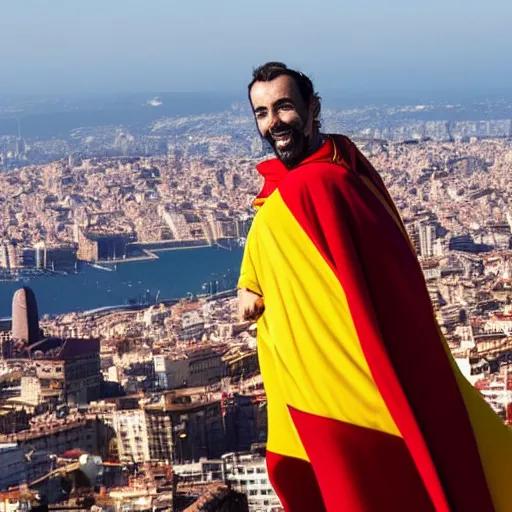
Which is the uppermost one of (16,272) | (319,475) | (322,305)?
(322,305)

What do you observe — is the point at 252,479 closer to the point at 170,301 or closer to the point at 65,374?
the point at 65,374

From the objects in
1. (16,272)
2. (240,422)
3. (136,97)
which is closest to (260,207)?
(240,422)

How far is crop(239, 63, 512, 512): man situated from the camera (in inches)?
47.8

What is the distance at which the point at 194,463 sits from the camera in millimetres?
9570

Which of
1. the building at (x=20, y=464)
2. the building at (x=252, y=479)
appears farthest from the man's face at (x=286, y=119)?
the building at (x=20, y=464)

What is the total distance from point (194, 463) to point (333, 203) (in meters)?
8.46

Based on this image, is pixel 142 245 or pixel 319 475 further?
pixel 142 245

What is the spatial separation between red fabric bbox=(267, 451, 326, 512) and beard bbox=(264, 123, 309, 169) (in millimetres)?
272

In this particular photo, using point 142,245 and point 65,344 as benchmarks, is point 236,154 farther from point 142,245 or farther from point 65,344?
point 65,344

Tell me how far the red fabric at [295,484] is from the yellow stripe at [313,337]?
0.06 metres

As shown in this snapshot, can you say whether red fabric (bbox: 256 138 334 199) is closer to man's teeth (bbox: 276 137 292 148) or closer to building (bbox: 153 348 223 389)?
man's teeth (bbox: 276 137 292 148)

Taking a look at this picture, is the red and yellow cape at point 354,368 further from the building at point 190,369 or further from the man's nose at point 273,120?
the building at point 190,369

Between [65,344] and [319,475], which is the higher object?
[319,475]

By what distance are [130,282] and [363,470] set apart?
2746 centimetres
